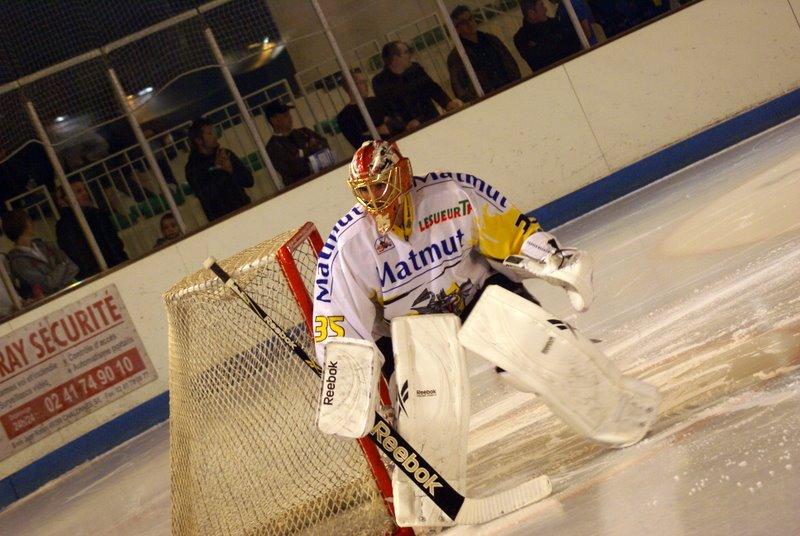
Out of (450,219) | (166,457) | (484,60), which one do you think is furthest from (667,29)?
(450,219)

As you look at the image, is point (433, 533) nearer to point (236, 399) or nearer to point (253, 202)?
point (236, 399)

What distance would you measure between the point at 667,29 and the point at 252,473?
486 centimetres

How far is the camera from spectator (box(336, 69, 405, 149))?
261 inches

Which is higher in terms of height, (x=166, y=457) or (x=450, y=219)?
(x=450, y=219)

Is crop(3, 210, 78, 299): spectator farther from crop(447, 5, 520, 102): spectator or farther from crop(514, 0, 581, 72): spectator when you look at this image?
crop(514, 0, 581, 72): spectator

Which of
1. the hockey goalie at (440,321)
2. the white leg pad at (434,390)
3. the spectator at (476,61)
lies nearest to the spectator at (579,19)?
the spectator at (476,61)

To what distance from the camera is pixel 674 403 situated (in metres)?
2.63

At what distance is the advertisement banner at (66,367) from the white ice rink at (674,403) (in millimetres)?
454

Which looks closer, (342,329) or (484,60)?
Result: (342,329)

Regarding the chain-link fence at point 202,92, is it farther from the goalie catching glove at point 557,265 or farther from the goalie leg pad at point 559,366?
the goalie leg pad at point 559,366

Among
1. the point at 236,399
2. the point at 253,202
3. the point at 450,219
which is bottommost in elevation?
the point at 236,399

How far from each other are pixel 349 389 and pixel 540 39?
480cm

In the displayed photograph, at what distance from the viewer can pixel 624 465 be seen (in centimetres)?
234

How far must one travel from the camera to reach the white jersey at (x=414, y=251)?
259 centimetres
